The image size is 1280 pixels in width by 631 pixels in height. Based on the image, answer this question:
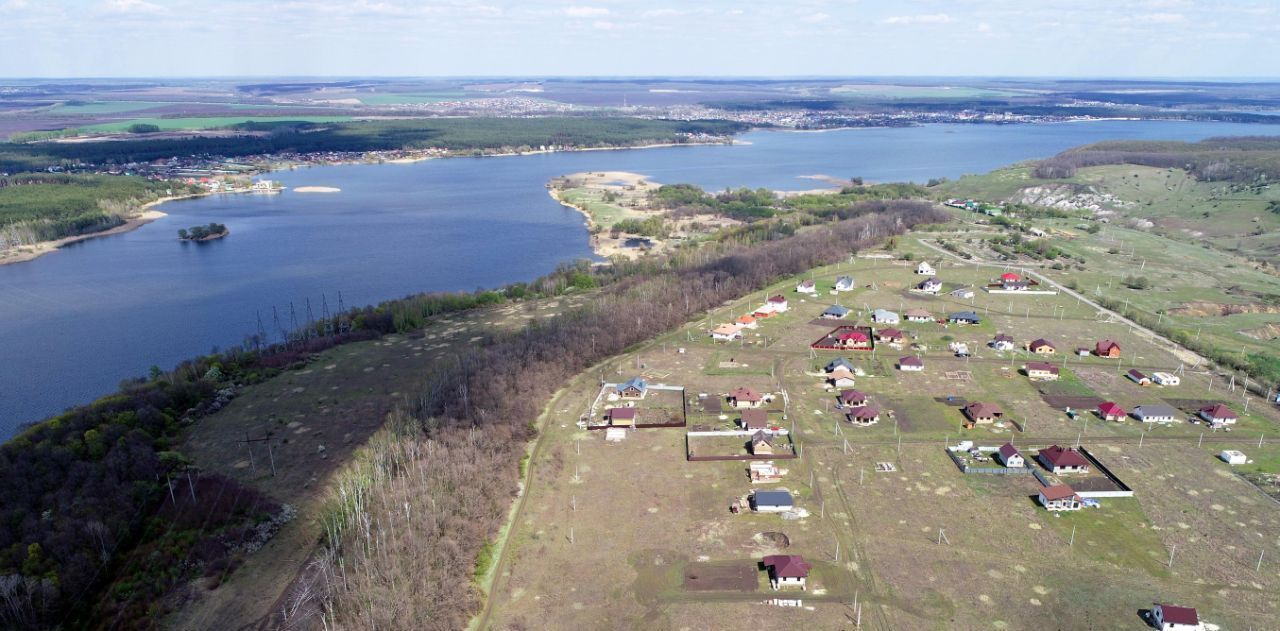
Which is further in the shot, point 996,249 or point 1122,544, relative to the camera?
point 996,249

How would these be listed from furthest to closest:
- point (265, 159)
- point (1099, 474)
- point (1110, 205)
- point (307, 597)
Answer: point (265, 159)
point (1110, 205)
point (1099, 474)
point (307, 597)

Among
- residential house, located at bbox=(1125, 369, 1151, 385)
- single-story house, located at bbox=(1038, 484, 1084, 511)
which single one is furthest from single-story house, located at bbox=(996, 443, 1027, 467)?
residential house, located at bbox=(1125, 369, 1151, 385)

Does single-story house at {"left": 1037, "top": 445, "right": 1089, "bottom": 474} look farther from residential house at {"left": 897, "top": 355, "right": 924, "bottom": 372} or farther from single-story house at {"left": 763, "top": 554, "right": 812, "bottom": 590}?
single-story house at {"left": 763, "top": 554, "right": 812, "bottom": 590}

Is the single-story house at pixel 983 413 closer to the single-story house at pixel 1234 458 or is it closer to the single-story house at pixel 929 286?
the single-story house at pixel 1234 458

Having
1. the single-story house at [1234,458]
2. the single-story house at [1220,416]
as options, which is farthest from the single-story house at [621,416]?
the single-story house at [1220,416]

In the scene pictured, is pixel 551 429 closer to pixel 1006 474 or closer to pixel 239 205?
pixel 1006 474

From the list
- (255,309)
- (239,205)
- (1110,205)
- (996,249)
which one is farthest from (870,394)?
(239,205)
